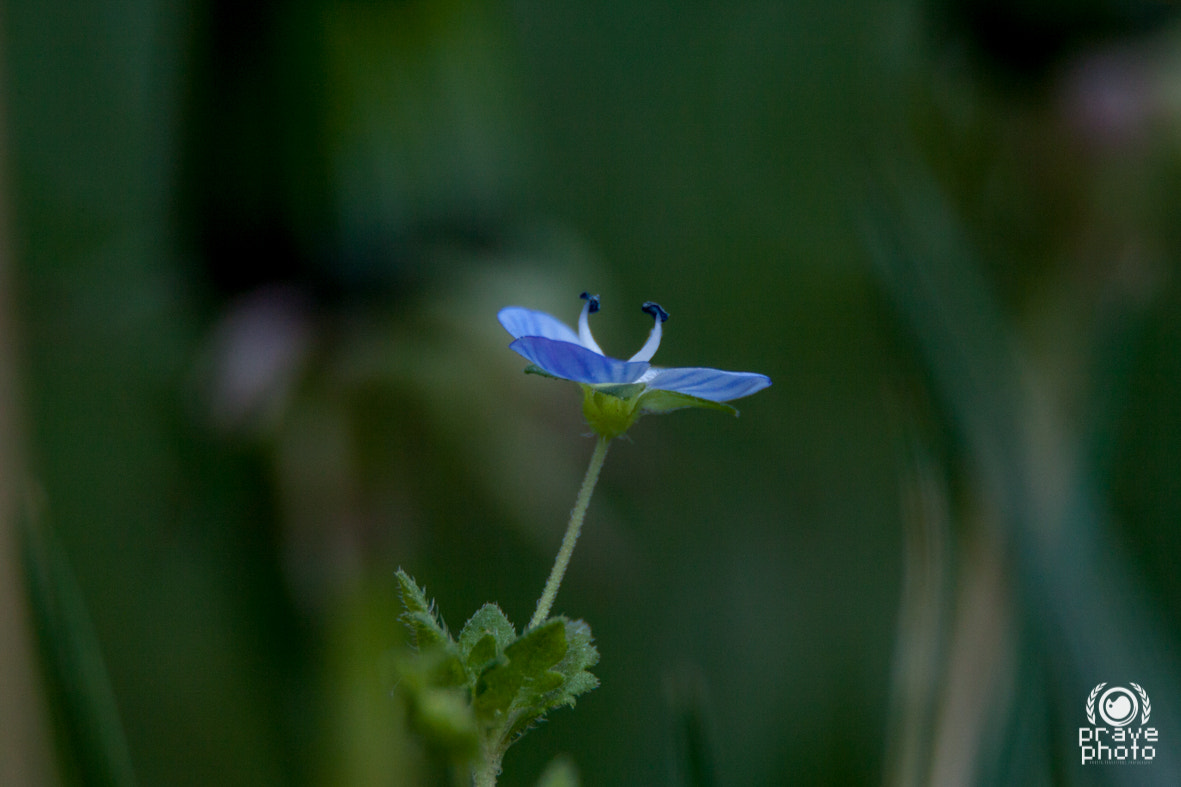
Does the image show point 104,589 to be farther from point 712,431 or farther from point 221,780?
point 712,431

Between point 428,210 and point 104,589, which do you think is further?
point 104,589

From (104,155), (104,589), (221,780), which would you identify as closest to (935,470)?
(221,780)


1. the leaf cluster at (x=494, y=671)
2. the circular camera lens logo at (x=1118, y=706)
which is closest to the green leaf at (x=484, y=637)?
the leaf cluster at (x=494, y=671)

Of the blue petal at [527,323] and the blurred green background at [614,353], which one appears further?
the blurred green background at [614,353]

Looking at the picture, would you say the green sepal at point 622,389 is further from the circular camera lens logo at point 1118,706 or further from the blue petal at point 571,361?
the circular camera lens logo at point 1118,706

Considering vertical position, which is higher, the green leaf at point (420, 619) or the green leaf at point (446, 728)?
the green leaf at point (420, 619)

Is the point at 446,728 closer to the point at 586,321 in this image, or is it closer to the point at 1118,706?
the point at 586,321

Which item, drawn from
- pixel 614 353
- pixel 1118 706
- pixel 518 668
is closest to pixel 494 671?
pixel 518 668
